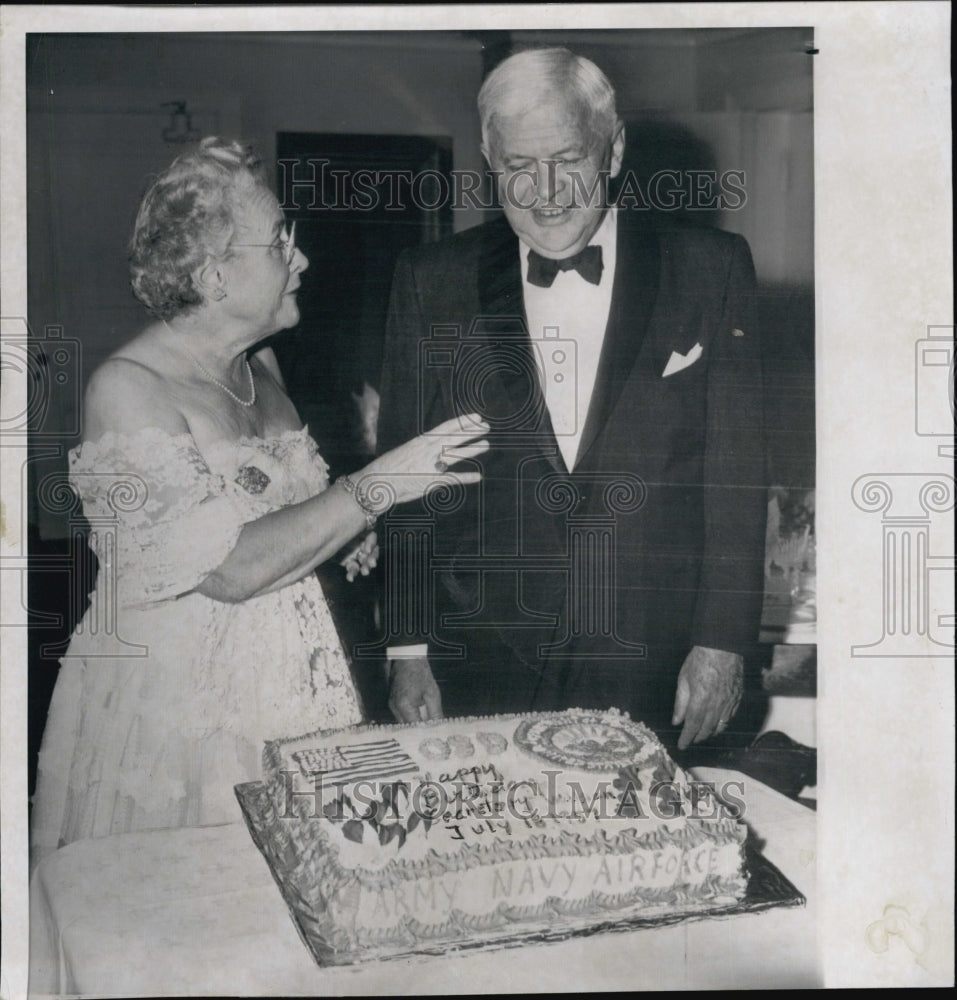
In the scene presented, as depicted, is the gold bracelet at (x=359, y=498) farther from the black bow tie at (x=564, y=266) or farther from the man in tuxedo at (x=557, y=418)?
the black bow tie at (x=564, y=266)

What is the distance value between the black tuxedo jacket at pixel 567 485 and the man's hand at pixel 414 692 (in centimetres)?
3

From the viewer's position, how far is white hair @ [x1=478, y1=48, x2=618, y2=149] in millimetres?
2068

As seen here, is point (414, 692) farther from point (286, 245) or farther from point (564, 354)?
point (286, 245)

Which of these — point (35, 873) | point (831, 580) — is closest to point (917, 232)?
point (831, 580)

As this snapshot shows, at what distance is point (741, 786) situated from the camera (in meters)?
2.11

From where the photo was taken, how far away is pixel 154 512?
6.61ft

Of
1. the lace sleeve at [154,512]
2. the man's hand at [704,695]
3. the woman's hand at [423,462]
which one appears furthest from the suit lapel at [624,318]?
the lace sleeve at [154,512]

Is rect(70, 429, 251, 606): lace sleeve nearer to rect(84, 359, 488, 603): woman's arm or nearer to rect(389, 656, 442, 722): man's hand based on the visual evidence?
rect(84, 359, 488, 603): woman's arm

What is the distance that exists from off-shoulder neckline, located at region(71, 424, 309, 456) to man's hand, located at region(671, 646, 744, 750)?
909 millimetres

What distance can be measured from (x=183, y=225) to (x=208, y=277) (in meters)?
0.11

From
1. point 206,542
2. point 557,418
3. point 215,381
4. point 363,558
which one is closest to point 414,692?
point 363,558

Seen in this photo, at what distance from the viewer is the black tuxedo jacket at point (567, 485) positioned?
208cm

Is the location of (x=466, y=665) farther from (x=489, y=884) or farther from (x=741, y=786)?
(x=741, y=786)

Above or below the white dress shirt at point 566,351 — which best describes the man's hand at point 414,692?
below
